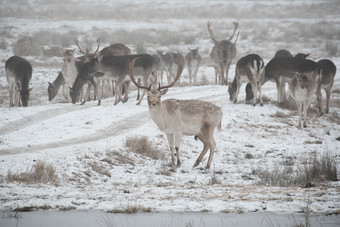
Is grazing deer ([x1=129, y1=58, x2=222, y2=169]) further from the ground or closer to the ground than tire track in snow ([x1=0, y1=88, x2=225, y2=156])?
further from the ground

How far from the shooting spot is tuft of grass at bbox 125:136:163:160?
10320 mm

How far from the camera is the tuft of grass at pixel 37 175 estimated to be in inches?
275

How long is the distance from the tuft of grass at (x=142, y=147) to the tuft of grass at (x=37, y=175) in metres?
2.93

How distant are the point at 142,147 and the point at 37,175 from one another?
3.67m

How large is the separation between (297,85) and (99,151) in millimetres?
7912

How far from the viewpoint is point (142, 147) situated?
10.5m

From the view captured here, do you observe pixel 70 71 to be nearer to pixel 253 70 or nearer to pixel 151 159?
pixel 253 70

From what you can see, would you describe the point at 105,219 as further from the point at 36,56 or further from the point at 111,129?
the point at 36,56

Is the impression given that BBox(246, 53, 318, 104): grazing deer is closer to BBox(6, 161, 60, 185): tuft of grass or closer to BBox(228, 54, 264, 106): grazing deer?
BBox(228, 54, 264, 106): grazing deer

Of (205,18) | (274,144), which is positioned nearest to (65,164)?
(274,144)

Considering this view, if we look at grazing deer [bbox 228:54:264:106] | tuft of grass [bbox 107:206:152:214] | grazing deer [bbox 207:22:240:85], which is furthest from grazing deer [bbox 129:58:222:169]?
grazing deer [bbox 207:22:240:85]

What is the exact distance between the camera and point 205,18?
5791 centimetres

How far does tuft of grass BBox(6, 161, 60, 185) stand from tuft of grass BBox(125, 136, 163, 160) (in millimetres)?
2935

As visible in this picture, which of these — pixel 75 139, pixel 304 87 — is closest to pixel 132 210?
pixel 75 139
